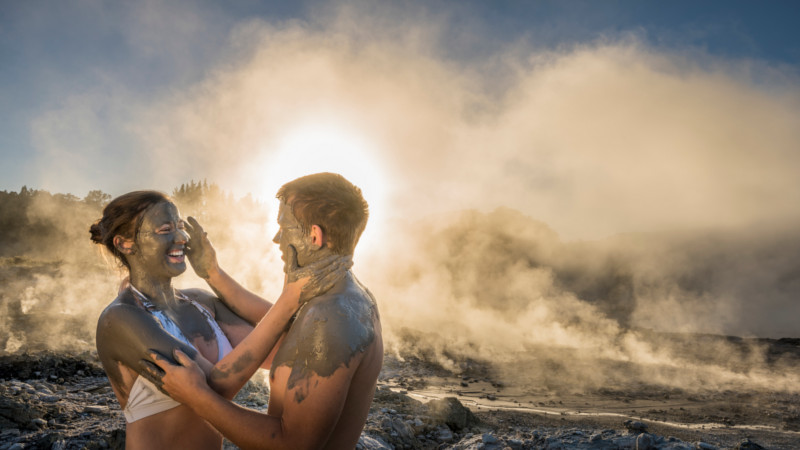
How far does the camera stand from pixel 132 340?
218 centimetres

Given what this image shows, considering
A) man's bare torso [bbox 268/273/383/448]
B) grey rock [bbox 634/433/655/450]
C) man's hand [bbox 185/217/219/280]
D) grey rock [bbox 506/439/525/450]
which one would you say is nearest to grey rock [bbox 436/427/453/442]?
grey rock [bbox 506/439/525/450]

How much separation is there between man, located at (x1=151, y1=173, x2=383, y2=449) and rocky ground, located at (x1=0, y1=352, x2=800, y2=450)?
11.0ft

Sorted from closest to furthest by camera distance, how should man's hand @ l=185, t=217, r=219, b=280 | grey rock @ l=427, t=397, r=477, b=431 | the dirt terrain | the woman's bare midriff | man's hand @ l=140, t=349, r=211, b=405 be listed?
1. man's hand @ l=140, t=349, r=211, b=405
2. the woman's bare midriff
3. man's hand @ l=185, t=217, r=219, b=280
4. the dirt terrain
5. grey rock @ l=427, t=397, r=477, b=431

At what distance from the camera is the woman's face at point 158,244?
8.79ft

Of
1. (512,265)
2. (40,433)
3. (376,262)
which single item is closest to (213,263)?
(40,433)

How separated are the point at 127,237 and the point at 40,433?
3.89 meters

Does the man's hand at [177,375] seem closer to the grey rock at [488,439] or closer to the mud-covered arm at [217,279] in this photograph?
the mud-covered arm at [217,279]

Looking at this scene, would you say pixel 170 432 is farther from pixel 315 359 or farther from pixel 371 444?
pixel 371 444

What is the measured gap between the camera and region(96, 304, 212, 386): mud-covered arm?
2.14 metres

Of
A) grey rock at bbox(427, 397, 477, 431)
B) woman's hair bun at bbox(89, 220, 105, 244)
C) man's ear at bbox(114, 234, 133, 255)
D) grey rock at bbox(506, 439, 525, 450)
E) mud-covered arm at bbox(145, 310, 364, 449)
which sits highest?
woman's hair bun at bbox(89, 220, 105, 244)

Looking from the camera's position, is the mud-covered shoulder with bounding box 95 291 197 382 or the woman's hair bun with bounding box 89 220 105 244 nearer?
the mud-covered shoulder with bounding box 95 291 197 382

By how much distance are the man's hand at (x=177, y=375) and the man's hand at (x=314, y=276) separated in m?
0.56

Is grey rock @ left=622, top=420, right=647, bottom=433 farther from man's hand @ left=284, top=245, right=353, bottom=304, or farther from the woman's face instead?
the woman's face

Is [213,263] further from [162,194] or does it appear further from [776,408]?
[776,408]
